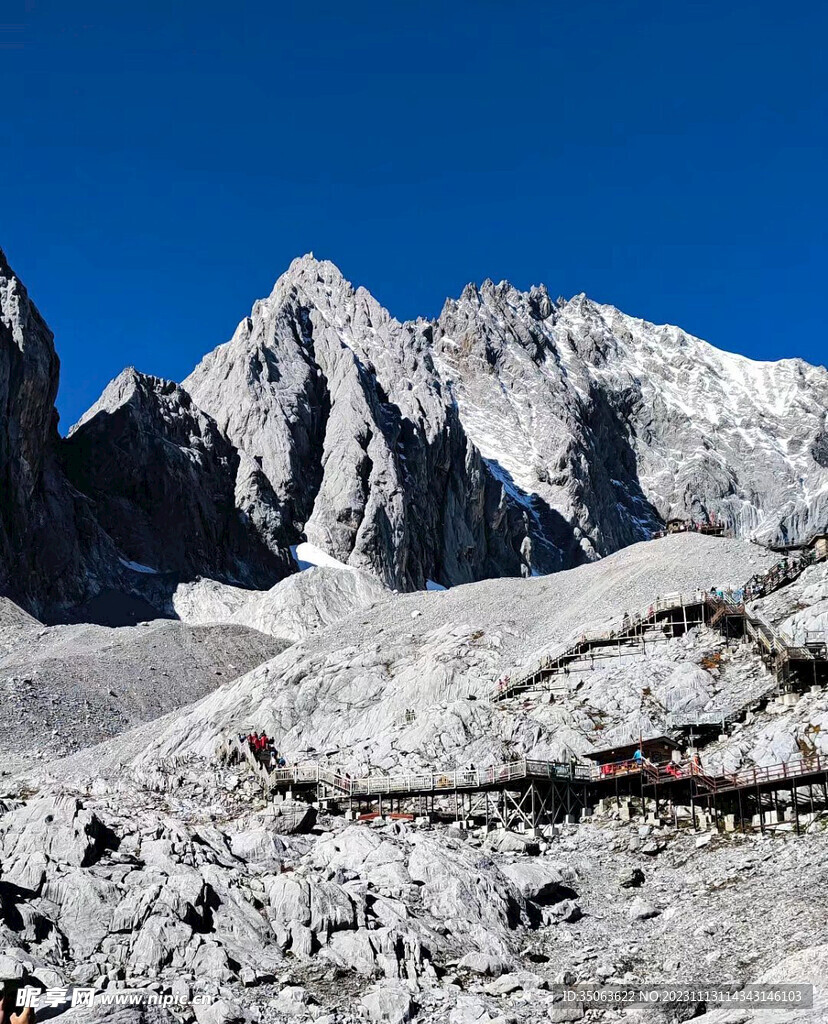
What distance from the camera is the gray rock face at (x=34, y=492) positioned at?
142 meters

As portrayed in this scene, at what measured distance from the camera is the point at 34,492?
14975cm

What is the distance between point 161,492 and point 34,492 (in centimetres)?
2506

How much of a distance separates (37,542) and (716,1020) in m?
132

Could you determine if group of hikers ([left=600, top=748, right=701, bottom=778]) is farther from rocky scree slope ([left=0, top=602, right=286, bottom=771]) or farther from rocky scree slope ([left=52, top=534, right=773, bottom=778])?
rocky scree slope ([left=0, top=602, right=286, bottom=771])

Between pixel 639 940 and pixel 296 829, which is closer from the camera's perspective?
pixel 639 940

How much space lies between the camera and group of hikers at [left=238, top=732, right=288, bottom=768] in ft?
178

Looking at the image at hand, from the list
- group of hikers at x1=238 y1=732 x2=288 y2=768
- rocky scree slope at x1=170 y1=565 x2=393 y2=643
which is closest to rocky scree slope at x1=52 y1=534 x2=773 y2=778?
group of hikers at x1=238 y1=732 x2=288 y2=768

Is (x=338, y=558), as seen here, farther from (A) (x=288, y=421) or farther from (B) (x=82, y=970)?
(B) (x=82, y=970)

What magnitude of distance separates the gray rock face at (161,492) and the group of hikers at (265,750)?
349ft

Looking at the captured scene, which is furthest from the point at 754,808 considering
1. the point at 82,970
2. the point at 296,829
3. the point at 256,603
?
the point at 256,603

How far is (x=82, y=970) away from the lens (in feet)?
93.7

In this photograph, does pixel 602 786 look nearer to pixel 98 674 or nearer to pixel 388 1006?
pixel 388 1006

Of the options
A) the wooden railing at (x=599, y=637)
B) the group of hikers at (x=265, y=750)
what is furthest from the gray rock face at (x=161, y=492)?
the group of hikers at (x=265, y=750)

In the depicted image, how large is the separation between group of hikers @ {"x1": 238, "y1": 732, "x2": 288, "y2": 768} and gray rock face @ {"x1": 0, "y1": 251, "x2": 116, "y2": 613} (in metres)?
86.8
